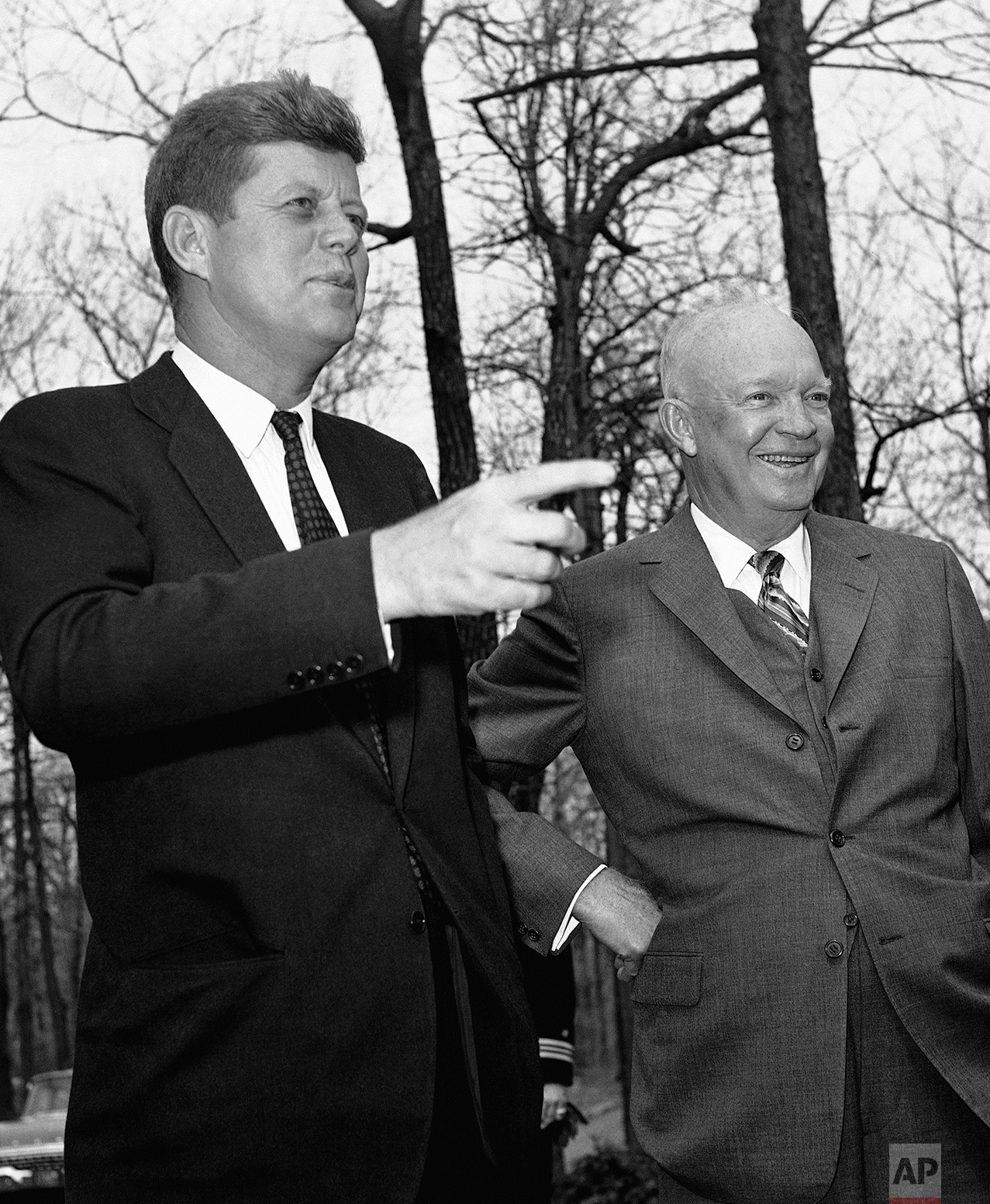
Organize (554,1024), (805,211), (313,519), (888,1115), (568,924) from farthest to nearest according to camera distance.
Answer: (805,211), (554,1024), (568,924), (888,1115), (313,519)

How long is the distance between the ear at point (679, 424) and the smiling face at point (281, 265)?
1376 millimetres

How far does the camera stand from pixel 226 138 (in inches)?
96.0

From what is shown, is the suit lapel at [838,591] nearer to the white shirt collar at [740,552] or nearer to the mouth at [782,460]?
the white shirt collar at [740,552]

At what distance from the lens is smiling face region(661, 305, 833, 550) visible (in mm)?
3479

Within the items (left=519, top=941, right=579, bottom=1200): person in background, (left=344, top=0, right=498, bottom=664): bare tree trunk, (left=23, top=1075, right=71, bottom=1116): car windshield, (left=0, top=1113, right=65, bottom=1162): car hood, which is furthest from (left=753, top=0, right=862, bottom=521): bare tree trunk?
(left=23, top=1075, right=71, bottom=1116): car windshield

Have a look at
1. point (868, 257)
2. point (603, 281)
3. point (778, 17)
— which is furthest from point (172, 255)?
point (868, 257)

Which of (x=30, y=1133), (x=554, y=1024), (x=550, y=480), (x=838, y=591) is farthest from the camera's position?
(x=30, y=1133)

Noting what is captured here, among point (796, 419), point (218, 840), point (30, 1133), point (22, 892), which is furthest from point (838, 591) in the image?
point (22, 892)

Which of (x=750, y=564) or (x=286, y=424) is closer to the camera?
(x=286, y=424)

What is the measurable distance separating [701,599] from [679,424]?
1.81 ft

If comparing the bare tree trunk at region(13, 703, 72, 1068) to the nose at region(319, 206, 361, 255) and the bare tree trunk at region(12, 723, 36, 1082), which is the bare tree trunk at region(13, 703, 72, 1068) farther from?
the nose at region(319, 206, 361, 255)

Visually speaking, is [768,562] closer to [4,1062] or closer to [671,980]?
[671,980]

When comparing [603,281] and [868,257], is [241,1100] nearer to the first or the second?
[603,281]

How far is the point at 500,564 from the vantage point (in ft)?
5.76
